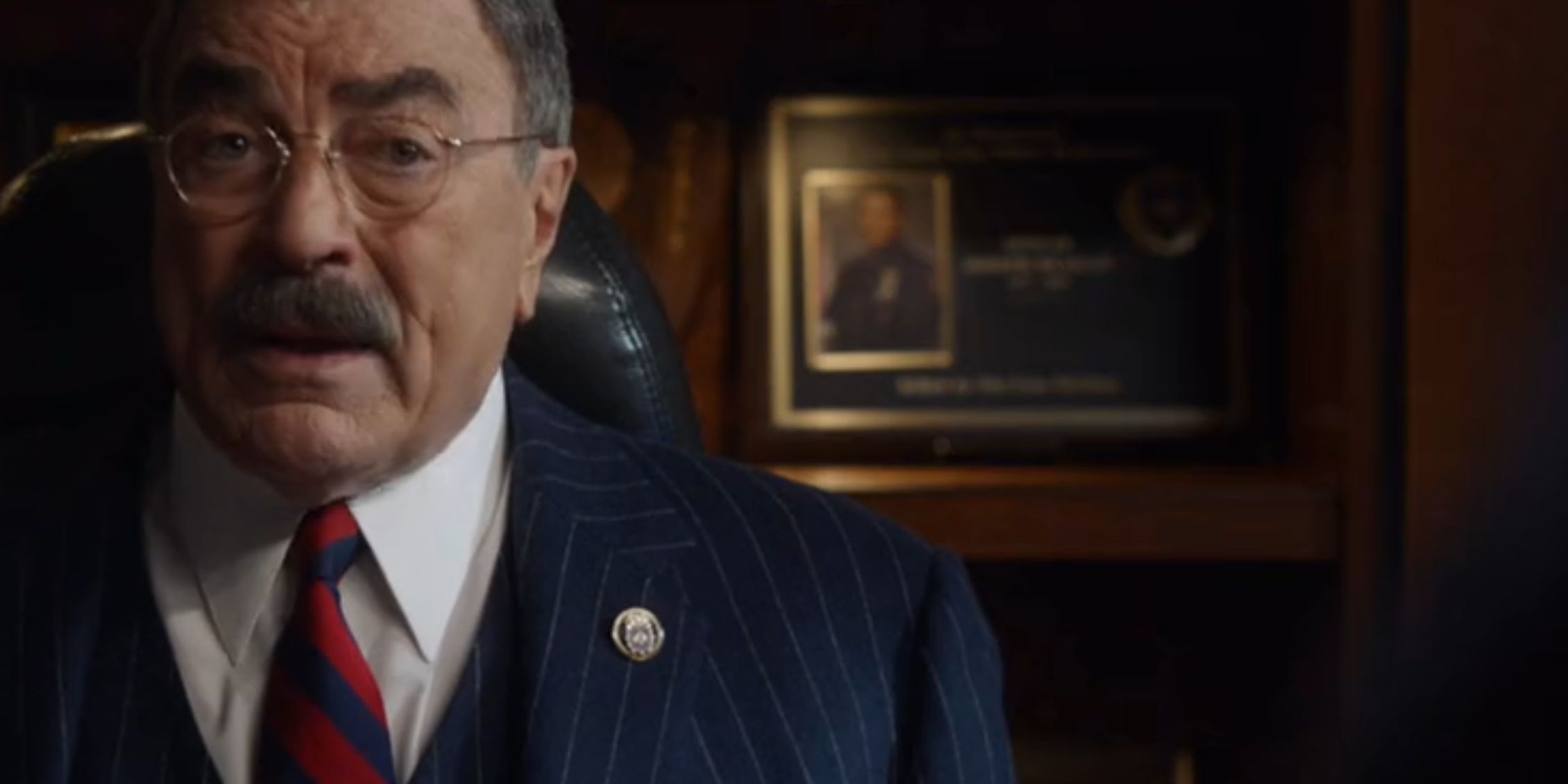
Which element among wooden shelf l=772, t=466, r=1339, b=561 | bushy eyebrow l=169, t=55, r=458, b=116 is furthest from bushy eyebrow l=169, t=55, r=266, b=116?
wooden shelf l=772, t=466, r=1339, b=561

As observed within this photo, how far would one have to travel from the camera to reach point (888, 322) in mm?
1874

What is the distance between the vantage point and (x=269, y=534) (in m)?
1.15

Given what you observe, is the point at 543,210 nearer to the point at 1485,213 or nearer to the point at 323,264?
the point at 323,264

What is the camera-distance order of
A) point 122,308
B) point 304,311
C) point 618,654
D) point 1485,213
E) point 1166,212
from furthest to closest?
point 1166,212
point 1485,213
point 122,308
point 618,654
point 304,311

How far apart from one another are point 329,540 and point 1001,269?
0.86 m

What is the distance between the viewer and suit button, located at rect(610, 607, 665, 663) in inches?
46.4

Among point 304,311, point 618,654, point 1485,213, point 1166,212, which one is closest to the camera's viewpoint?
point 304,311

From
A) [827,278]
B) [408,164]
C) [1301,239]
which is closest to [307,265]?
[408,164]

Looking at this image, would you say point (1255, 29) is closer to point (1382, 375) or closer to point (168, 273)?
point (1382, 375)

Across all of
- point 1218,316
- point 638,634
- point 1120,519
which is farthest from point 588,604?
point 1218,316

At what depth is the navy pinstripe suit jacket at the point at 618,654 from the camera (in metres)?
1.11

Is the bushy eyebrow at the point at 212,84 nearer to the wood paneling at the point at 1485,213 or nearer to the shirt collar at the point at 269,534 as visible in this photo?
the shirt collar at the point at 269,534

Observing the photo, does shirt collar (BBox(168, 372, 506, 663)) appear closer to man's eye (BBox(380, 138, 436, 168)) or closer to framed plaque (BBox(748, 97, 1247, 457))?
man's eye (BBox(380, 138, 436, 168))

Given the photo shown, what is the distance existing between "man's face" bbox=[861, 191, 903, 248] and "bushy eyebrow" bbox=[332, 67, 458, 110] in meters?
0.78
